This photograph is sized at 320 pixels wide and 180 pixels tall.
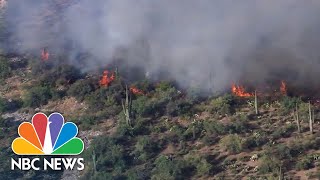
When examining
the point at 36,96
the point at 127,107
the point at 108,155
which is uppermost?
the point at 36,96

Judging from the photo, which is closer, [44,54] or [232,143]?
[232,143]

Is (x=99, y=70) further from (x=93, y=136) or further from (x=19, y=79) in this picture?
(x=93, y=136)

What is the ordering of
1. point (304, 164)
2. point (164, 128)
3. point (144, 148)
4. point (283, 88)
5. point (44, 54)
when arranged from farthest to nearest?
point (44, 54)
point (283, 88)
point (164, 128)
point (144, 148)
point (304, 164)

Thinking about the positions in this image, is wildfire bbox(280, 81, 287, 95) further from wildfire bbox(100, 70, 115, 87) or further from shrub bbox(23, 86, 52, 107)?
shrub bbox(23, 86, 52, 107)

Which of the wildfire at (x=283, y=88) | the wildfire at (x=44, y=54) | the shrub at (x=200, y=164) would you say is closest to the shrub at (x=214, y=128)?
the shrub at (x=200, y=164)

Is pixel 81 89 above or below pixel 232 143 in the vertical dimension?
above

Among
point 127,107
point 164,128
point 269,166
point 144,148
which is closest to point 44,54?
point 127,107

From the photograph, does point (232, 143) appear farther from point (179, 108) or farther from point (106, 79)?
point (106, 79)

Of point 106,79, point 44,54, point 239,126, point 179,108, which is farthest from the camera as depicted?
point 44,54
